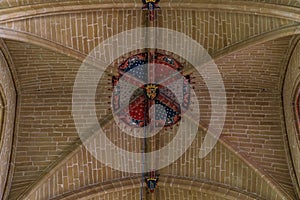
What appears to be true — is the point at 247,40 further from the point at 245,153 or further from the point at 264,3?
the point at 245,153

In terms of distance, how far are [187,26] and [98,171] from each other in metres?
3.88

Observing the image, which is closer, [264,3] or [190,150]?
[264,3]

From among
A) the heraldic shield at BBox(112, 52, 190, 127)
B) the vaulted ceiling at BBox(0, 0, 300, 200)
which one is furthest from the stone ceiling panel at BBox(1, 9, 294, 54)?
the heraldic shield at BBox(112, 52, 190, 127)

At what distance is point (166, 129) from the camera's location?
13.8m

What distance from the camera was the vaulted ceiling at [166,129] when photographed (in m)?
12.0

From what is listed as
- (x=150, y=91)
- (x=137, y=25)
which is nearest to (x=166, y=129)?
(x=150, y=91)

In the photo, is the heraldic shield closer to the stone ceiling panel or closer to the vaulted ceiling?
the vaulted ceiling

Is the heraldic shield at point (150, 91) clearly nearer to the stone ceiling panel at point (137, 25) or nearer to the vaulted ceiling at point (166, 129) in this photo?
the vaulted ceiling at point (166, 129)

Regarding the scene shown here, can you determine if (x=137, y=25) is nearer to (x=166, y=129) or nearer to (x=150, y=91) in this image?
(x=150, y=91)

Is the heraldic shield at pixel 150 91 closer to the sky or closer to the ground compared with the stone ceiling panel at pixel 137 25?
closer to the ground

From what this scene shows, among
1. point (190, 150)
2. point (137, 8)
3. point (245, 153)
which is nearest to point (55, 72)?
point (137, 8)

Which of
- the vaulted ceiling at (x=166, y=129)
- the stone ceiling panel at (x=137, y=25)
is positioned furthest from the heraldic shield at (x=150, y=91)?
the stone ceiling panel at (x=137, y=25)

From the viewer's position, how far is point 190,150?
13633mm

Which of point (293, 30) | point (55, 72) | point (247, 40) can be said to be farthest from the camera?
point (55, 72)
